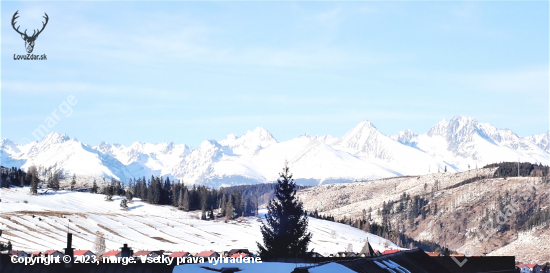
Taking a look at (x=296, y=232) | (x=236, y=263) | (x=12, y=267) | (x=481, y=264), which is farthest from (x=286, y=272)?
(x=481, y=264)

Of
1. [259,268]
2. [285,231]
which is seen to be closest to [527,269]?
[285,231]

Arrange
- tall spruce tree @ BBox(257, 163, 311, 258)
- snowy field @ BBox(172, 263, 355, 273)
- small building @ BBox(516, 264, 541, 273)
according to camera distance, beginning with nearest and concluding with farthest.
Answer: snowy field @ BBox(172, 263, 355, 273) < tall spruce tree @ BBox(257, 163, 311, 258) < small building @ BBox(516, 264, 541, 273)

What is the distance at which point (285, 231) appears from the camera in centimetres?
4550

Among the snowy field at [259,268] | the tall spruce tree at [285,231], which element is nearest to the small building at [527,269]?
the tall spruce tree at [285,231]

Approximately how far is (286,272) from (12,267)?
41.3ft

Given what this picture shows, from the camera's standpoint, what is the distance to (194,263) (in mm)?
29062

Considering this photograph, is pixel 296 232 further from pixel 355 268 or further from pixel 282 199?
pixel 355 268

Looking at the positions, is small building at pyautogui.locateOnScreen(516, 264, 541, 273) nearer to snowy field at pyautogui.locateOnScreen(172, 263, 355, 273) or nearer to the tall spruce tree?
the tall spruce tree

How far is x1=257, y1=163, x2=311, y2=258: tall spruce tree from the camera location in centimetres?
4450

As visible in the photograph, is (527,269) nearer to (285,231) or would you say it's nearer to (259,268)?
(285,231)

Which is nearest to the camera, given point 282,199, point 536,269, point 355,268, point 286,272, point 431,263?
point 286,272

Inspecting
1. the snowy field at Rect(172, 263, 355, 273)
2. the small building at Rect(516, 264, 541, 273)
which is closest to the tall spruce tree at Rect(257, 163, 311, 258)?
the snowy field at Rect(172, 263, 355, 273)

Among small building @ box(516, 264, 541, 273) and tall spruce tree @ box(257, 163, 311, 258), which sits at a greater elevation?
tall spruce tree @ box(257, 163, 311, 258)

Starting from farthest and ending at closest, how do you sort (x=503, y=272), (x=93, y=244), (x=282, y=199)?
(x=93, y=244)
(x=503, y=272)
(x=282, y=199)
